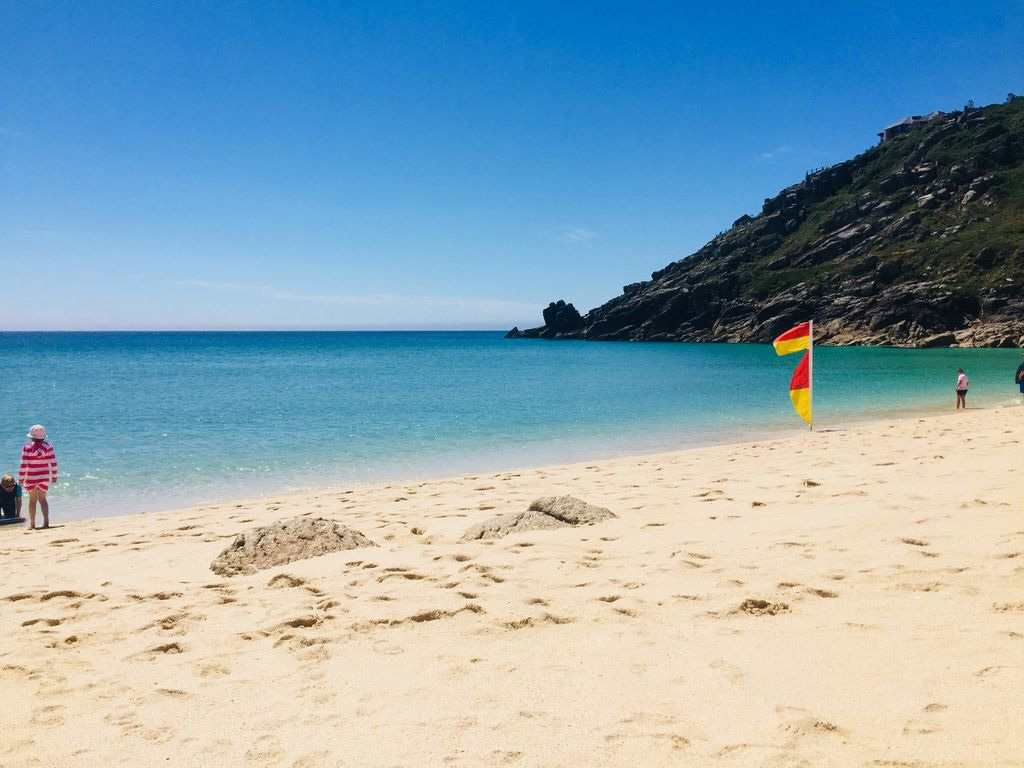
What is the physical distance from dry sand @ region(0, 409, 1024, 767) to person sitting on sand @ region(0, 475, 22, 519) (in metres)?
4.47

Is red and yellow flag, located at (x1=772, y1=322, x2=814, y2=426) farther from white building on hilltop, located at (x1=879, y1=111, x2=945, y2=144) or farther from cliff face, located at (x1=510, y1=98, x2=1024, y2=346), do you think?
white building on hilltop, located at (x1=879, y1=111, x2=945, y2=144)

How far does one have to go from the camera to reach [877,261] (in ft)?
351

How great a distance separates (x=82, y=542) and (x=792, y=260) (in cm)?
13780

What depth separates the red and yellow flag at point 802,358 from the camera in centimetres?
1870

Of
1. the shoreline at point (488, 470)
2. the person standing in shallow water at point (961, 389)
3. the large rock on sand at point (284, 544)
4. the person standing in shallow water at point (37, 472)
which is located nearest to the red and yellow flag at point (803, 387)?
the shoreline at point (488, 470)

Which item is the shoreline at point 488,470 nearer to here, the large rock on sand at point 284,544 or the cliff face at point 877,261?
the large rock on sand at point 284,544

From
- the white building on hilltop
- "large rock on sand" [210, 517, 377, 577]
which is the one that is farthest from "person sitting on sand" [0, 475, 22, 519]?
the white building on hilltop

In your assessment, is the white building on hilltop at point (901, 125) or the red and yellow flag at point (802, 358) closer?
the red and yellow flag at point (802, 358)

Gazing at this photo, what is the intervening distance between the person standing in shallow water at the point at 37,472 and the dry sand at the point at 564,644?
322cm

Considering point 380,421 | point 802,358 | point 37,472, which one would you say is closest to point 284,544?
point 37,472

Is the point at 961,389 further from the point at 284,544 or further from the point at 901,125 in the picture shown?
the point at 901,125

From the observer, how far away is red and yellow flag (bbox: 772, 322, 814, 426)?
18703 millimetres

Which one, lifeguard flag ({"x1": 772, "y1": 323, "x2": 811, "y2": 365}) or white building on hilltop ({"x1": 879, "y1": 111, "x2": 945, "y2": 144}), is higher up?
white building on hilltop ({"x1": 879, "y1": 111, "x2": 945, "y2": 144})

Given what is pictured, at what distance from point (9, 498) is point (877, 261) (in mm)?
120480
